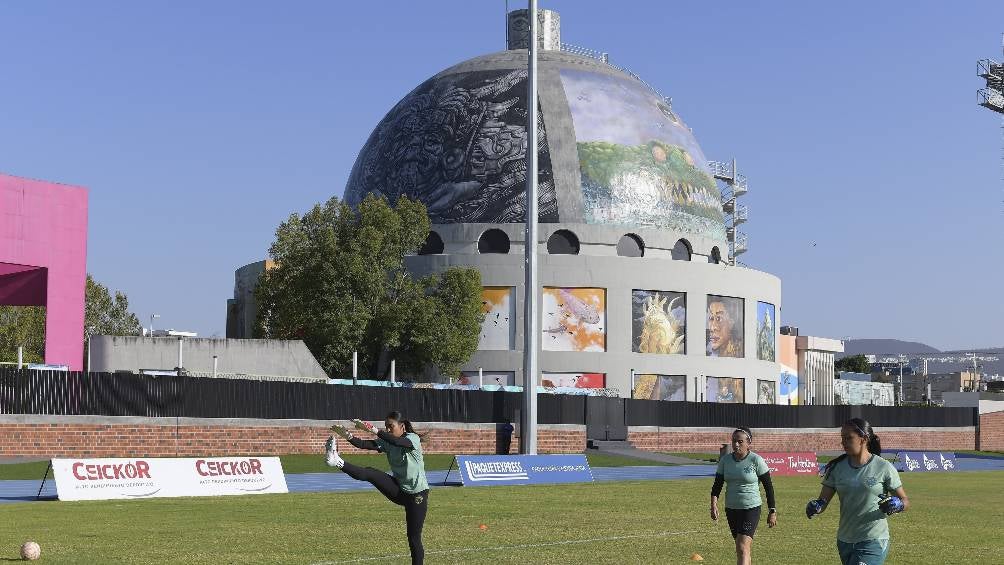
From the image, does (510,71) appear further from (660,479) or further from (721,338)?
(660,479)

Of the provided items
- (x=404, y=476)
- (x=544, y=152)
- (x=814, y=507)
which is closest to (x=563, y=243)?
(x=544, y=152)

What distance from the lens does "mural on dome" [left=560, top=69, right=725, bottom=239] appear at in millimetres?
87625

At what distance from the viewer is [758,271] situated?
9362 cm

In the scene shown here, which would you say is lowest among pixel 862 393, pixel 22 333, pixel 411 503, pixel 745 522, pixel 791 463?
pixel 791 463

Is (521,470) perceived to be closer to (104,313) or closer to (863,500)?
(863,500)

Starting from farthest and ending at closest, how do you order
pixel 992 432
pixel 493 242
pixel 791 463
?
pixel 992 432 < pixel 493 242 < pixel 791 463

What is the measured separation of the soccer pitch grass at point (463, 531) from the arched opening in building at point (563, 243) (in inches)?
2010

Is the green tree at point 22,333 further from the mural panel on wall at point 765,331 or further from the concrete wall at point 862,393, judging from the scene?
the concrete wall at point 862,393

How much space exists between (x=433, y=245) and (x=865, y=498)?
7600 centimetres

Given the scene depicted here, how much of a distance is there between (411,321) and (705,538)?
5092 centimetres

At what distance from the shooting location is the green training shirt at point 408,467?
16.6m

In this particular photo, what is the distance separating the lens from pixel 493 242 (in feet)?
283

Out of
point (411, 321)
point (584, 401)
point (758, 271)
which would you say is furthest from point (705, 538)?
point (758, 271)

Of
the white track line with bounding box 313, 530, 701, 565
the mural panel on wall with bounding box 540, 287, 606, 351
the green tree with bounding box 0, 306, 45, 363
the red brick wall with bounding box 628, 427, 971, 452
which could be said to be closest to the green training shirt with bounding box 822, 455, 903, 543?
the white track line with bounding box 313, 530, 701, 565
